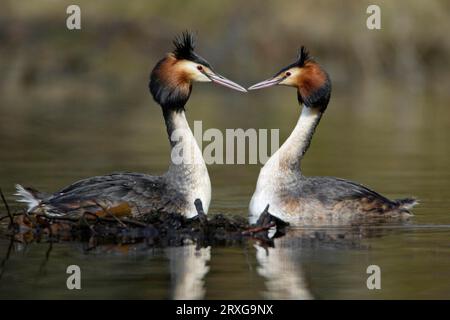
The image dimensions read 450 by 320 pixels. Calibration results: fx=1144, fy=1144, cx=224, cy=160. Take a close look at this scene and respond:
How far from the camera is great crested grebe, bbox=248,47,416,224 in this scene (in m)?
12.2

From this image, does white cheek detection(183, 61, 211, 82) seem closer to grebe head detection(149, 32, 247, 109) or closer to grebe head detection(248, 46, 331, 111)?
grebe head detection(149, 32, 247, 109)

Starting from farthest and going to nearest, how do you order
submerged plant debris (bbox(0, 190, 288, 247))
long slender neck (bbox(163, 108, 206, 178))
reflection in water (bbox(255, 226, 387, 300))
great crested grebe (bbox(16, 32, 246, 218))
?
long slender neck (bbox(163, 108, 206, 178)) → great crested grebe (bbox(16, 32, 246, 218)) → submerged plant debris (bbox(0, 190, 288, 247)) → reflection in water (bbox(255, 226, 387, 300))

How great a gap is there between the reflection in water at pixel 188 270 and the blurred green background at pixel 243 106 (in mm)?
125

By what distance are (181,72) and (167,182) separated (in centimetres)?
117

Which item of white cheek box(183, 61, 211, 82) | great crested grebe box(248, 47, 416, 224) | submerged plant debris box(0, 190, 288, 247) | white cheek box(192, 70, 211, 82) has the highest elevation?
white cheek box(183, 61, 211, 82)

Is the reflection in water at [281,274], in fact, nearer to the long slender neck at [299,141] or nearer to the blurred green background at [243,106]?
the blurred green background at [243,106]

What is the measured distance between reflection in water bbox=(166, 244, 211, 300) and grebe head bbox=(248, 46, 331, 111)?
3.08 m

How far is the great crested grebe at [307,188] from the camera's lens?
12211 mm

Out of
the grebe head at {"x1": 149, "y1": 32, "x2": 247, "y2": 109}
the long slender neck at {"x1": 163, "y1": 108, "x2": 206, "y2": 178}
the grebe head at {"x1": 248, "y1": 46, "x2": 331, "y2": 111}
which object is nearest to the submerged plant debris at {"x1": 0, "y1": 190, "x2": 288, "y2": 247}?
the long slender neck at {"x1": 163, "y1": 108, "x2": 206, "y2": 178}

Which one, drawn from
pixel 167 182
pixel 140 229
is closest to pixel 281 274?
pixel 140 229

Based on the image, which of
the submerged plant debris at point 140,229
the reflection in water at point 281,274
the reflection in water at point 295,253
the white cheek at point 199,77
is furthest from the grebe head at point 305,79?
the reflection in water at point 281,274

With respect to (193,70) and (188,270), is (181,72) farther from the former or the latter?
(188,270)
